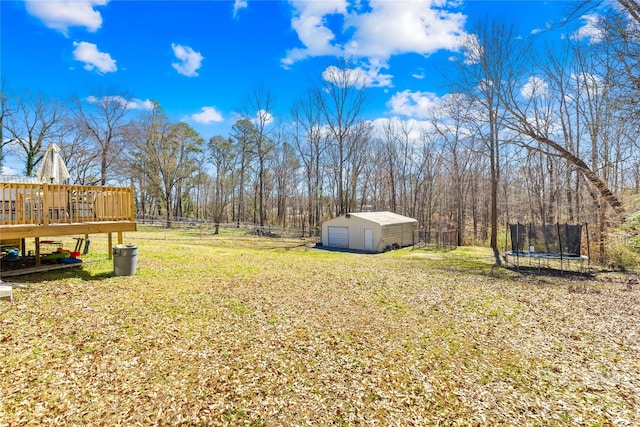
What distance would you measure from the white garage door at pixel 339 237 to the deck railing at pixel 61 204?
13.7 m

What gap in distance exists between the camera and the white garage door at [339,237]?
64.4 ft

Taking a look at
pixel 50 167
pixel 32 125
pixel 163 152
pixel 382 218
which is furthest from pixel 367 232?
pixel 32 125

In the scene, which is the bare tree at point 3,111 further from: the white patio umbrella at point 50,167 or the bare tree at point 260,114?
the white patio umbrella at point 50,167

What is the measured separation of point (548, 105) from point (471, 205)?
11935mm

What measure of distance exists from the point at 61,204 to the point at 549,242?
49.5ft

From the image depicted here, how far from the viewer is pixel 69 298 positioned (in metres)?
5.49

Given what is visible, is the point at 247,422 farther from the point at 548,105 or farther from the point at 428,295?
the point at 548,105

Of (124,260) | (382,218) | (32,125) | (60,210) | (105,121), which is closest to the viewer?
(60,210)

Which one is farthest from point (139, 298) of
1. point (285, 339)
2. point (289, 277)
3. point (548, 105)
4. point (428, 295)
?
point (548, 105)

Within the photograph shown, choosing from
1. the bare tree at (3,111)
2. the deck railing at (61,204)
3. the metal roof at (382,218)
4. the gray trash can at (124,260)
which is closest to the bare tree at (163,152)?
the bare tree at (3,111)

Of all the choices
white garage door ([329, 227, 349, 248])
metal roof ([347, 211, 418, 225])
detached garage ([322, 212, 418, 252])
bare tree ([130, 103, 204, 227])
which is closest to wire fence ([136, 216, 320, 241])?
bare tree ([130, 103, 204, 227])

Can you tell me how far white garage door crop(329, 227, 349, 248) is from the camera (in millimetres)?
19625

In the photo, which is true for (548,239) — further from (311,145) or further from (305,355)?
(311,145)

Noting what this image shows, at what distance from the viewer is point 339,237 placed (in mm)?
19969
